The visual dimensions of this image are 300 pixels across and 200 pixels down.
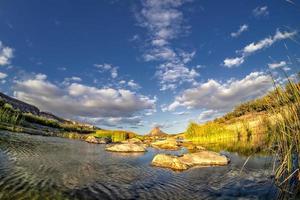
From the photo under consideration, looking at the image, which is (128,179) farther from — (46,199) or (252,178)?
(252,178)

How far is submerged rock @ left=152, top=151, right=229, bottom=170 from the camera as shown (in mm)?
18734

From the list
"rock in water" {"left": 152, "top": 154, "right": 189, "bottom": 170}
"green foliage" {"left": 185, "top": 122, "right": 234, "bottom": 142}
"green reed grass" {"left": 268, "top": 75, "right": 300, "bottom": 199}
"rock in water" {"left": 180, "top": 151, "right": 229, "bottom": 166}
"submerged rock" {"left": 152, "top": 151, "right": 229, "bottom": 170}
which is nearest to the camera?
"green reed grass" {"left": 268, "top": 75, "right": 300, "bottom": 199}

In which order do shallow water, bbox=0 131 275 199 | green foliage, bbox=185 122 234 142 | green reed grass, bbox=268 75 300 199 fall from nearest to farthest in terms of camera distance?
green reed grass, bbox=268 75 300 199 < shallow water, bbox=0 131 275 199 < green foliage, bbox=185 122 234 142

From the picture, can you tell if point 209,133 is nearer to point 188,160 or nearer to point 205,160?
point 205,160

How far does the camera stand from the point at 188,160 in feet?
66.6

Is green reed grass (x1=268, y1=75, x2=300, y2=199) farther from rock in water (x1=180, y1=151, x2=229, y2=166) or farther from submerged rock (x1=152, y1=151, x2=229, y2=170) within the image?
rock in water (x1=180, y1=151, x2=229, y2=166)

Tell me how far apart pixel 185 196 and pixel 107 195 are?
3.49m

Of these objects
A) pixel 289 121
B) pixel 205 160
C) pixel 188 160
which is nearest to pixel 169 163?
pixel 188 160

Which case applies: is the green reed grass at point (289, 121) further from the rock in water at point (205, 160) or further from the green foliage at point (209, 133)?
the green foliage at point (209, 133)

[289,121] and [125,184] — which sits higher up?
[289,121]

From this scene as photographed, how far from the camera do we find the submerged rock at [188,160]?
1873 centimetres

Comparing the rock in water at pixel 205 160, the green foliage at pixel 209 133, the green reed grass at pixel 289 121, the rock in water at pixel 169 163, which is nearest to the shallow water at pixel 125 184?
the rock in water at pixel 169 163

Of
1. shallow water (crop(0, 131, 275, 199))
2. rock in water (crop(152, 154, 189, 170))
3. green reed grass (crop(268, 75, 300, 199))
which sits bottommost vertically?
shallow water (crop(0, 131, 275, 199))

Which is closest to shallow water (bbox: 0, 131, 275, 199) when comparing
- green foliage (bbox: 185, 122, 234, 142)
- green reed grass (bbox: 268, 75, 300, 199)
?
green reed grass (bbox: 268, 75, 300, 199)
